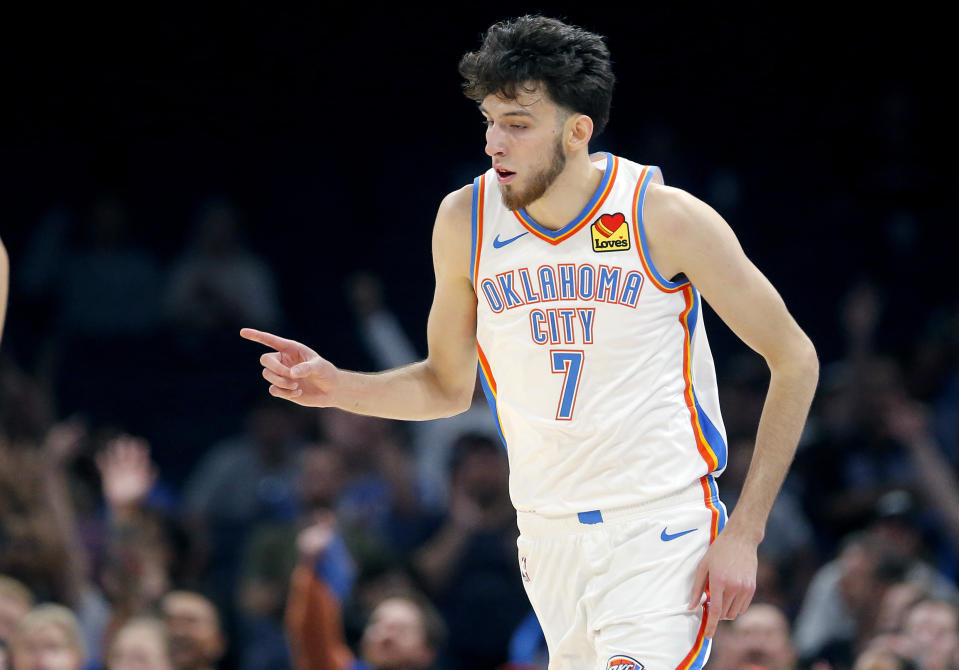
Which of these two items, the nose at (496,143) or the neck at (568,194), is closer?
the nose at (496,143)

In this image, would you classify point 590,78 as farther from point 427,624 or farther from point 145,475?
point 145,475

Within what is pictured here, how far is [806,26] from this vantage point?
11.5 meters

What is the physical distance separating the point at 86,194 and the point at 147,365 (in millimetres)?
1837

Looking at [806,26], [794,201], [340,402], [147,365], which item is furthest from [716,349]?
[340,402]

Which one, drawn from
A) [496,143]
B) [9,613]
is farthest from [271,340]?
[9,613]

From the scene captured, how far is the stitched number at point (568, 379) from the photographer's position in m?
Answer: 4.00

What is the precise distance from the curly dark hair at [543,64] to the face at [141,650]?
339 cm

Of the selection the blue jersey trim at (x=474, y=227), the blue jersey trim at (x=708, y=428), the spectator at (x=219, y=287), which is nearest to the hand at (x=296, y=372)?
the blue jersey trim at (x=474, y=227)

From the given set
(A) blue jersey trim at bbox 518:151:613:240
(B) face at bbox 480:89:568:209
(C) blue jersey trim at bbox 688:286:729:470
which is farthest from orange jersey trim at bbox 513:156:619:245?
(C) blue jersey trim at bbox 688:286:729:470

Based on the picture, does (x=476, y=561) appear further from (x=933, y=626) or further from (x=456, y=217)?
(x=456, y=217)

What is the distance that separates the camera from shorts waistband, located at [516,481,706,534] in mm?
3975

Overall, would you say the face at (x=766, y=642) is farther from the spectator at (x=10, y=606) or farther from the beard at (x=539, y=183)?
the spectator at (x=10, y=606)

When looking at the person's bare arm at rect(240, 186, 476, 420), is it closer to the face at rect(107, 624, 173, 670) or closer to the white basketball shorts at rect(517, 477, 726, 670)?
the white basketball shorts at rect(517, 477, 726, 670)

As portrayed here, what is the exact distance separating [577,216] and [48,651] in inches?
143
